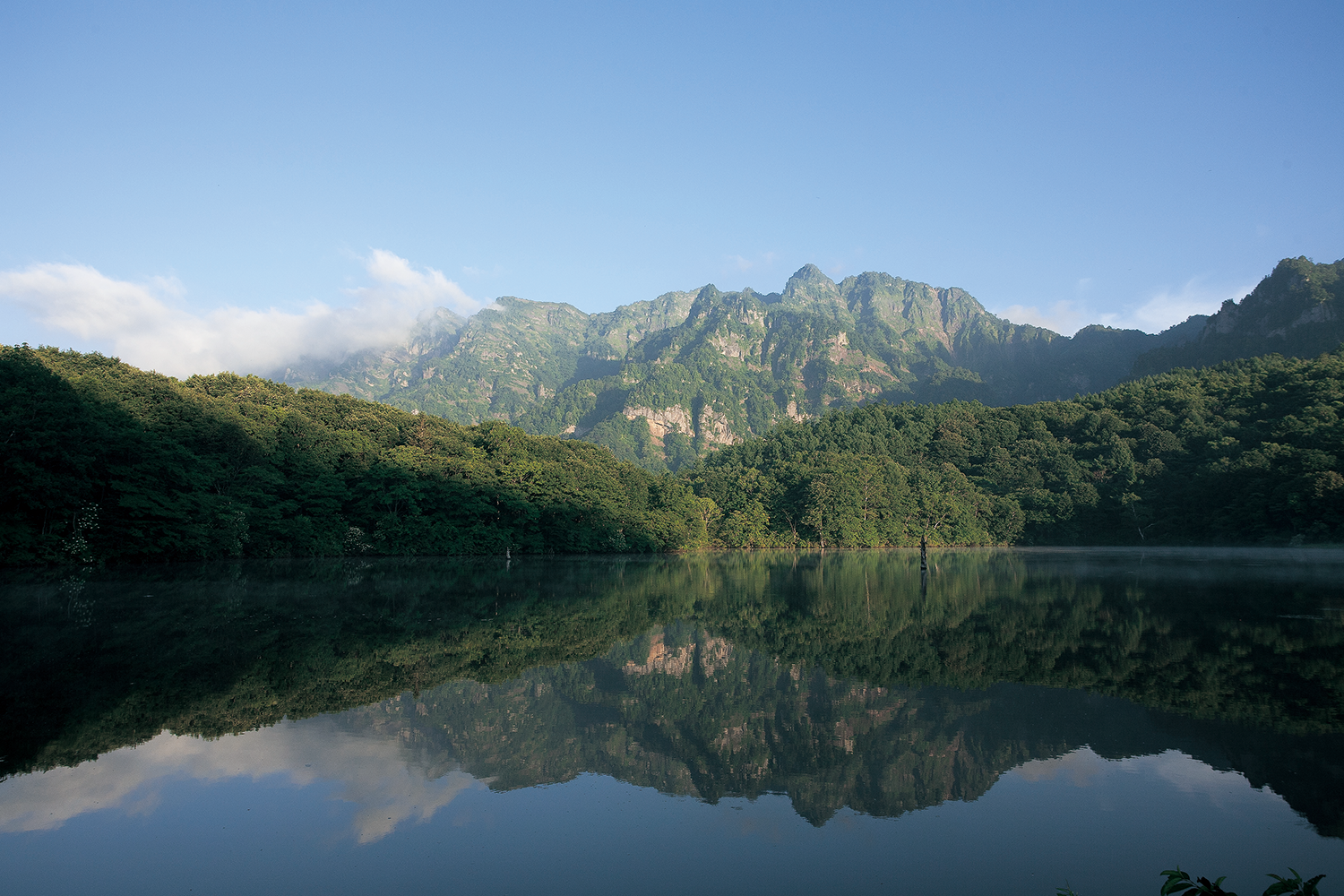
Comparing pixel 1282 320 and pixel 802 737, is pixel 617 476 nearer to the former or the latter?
pixel 802 737

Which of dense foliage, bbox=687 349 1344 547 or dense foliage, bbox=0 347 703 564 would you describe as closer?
dense foliage, bbox=0 347 703 564

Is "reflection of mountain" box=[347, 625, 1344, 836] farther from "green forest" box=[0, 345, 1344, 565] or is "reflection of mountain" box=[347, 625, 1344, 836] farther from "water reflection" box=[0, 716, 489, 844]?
"green forest" box=[0, 345, 1344, 565]

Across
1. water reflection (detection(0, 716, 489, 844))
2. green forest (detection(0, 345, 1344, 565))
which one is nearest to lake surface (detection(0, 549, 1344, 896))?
water reflection (detection(0, 716, 489, 844))

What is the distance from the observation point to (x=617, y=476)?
80125 mm

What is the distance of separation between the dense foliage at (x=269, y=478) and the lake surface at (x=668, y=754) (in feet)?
68.1

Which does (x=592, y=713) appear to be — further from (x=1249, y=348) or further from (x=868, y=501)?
(x=1249, y=348)

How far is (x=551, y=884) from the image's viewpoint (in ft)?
21.6

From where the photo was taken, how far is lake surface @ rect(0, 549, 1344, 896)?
22.9 ft

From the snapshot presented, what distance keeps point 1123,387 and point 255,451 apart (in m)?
115

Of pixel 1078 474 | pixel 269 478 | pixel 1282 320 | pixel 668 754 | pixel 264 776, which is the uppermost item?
pixel 1282 320

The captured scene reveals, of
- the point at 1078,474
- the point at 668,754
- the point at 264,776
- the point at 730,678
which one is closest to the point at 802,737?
the point at 668,754

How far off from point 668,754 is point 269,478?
49.6 metres

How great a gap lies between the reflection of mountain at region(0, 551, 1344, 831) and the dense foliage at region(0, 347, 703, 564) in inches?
505

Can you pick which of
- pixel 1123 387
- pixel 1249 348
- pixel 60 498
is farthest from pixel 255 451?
pixel 1249 348
